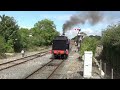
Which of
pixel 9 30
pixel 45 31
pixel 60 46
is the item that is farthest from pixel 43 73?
pixel 45 31

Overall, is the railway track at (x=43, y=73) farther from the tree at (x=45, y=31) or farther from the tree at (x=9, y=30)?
the tree at (x=45, y=31)

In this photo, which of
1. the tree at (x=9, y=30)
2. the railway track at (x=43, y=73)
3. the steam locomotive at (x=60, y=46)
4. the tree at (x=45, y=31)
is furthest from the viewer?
the tree at (x=45, y=31)

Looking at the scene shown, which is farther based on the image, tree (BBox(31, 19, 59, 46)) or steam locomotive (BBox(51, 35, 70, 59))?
tree (BBox(31, 19, 59, 46))

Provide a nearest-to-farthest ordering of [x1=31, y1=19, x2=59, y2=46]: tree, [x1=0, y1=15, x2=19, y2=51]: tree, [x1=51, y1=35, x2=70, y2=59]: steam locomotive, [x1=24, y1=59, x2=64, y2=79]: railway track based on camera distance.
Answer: [x1=24, y1=59, x2=64, y2=79]: railway track
[x1=51, y1=35, x2=70, y2=59]: steam locomotive
[x1=0, y1=15, x2=19, y2=51]: tree
[x1=31, y1=19, x2=59, y2=46]: tree

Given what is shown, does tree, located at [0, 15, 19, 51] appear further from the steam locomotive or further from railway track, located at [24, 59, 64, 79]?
railway track, located at [24, 59, 64, 79]

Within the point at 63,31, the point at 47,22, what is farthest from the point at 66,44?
the point at 47,22

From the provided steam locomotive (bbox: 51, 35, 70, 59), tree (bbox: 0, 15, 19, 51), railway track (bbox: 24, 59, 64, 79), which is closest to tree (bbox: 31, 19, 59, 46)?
tree (bbox: 0, 15, 19, 51)

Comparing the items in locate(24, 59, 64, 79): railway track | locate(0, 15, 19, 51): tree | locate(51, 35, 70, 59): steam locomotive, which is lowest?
locate(24, 59, 64, 79): railway track

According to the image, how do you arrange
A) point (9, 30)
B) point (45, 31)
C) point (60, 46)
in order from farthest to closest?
1. point (45, 31)
2. point (9, 30)
3. point (60, 46)

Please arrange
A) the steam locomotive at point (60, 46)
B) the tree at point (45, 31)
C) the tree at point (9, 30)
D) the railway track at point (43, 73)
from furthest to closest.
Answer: the tree at point (45, 31) < the tree at point (9, 30) < the steam locomotive at point (60, 46) < the railway track at point (43, 73)

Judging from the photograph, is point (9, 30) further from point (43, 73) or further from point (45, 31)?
point (45, 31)

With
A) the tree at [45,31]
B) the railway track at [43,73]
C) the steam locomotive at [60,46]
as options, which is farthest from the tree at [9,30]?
the tree at [45,31]
